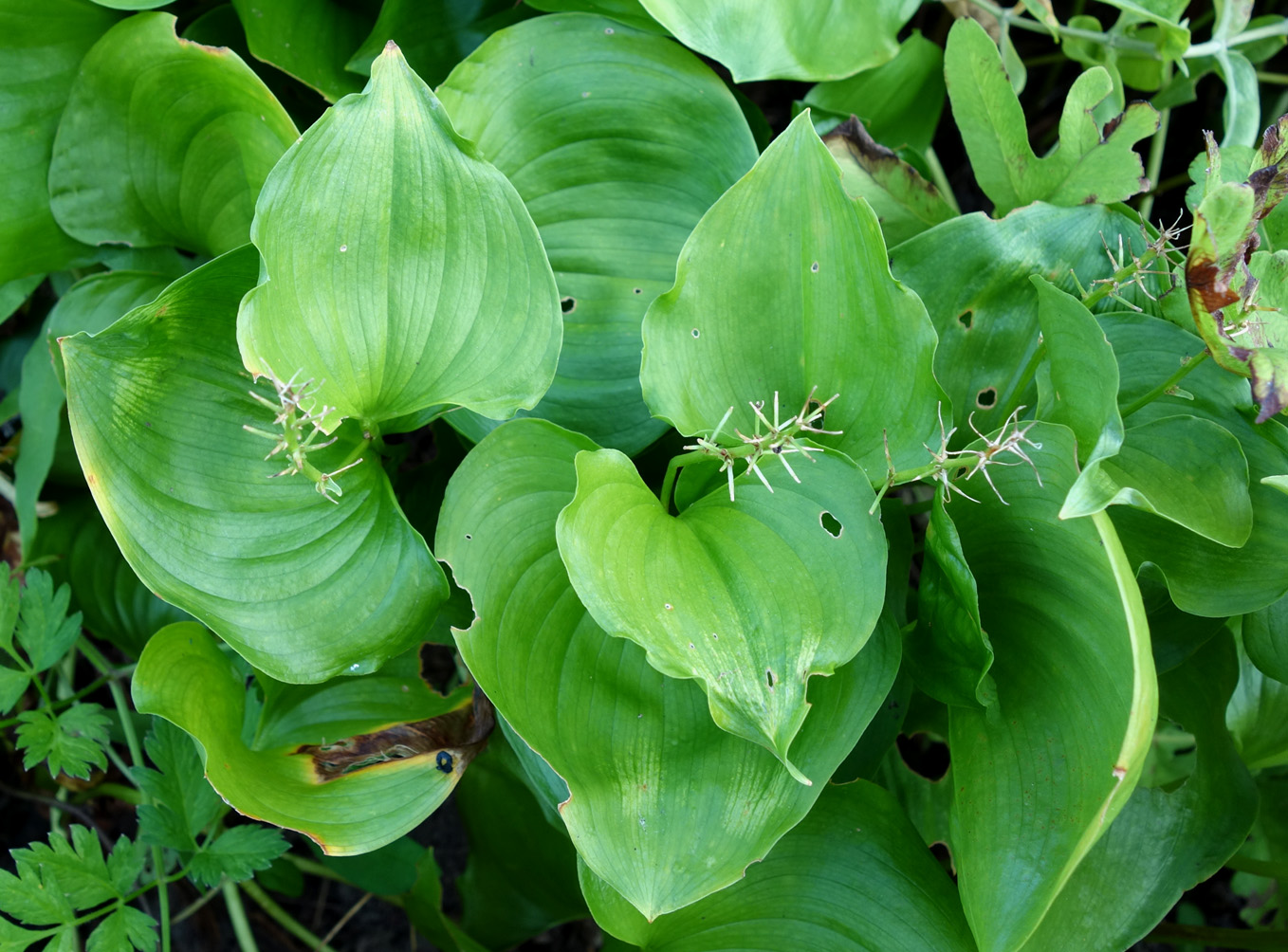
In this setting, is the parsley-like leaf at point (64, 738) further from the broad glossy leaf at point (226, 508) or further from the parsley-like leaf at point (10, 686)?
the broad glossy leaf at point (226, 508)

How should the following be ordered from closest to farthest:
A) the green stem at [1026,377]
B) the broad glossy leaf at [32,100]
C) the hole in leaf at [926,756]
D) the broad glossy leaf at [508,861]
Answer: the green stem at [1026,377], the broad glossy leaf at [32,100], the broad glossy leaf at [508,861], the hole in leaf at [926,756]

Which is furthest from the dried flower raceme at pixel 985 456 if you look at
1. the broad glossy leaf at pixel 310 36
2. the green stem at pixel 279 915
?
the green stem at pixel 279 915

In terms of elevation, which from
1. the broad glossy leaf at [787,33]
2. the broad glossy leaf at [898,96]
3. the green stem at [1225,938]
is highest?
the broad glossy leaf at [787,33]

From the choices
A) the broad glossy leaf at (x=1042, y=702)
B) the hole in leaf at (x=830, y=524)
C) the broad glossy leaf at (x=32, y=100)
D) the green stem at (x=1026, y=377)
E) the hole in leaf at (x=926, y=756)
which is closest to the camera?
the broad glossy leaf at (x=1042, y=702)

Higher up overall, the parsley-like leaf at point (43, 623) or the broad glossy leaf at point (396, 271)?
the broad glossy leaf at point (396, 271)

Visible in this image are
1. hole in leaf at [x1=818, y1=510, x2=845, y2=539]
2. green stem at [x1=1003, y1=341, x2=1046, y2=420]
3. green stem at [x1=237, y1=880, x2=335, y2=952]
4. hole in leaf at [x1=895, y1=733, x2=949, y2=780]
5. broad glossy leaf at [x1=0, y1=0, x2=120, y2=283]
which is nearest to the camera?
hole in leaf at [x1=818, y1=510, x2=845, y2=539]

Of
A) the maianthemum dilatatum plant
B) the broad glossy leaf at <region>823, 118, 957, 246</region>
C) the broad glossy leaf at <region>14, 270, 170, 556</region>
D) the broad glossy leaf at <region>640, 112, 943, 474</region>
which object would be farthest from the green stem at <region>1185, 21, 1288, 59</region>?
the broad glossy leaf at <region>14, 270, 170, 556</region>

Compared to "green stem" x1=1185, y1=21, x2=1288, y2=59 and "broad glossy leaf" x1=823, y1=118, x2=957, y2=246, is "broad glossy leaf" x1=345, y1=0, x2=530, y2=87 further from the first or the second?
"green stem" x1=1185, y1=21, x2=1288, y2=59

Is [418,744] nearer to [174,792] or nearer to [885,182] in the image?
[174,792]
